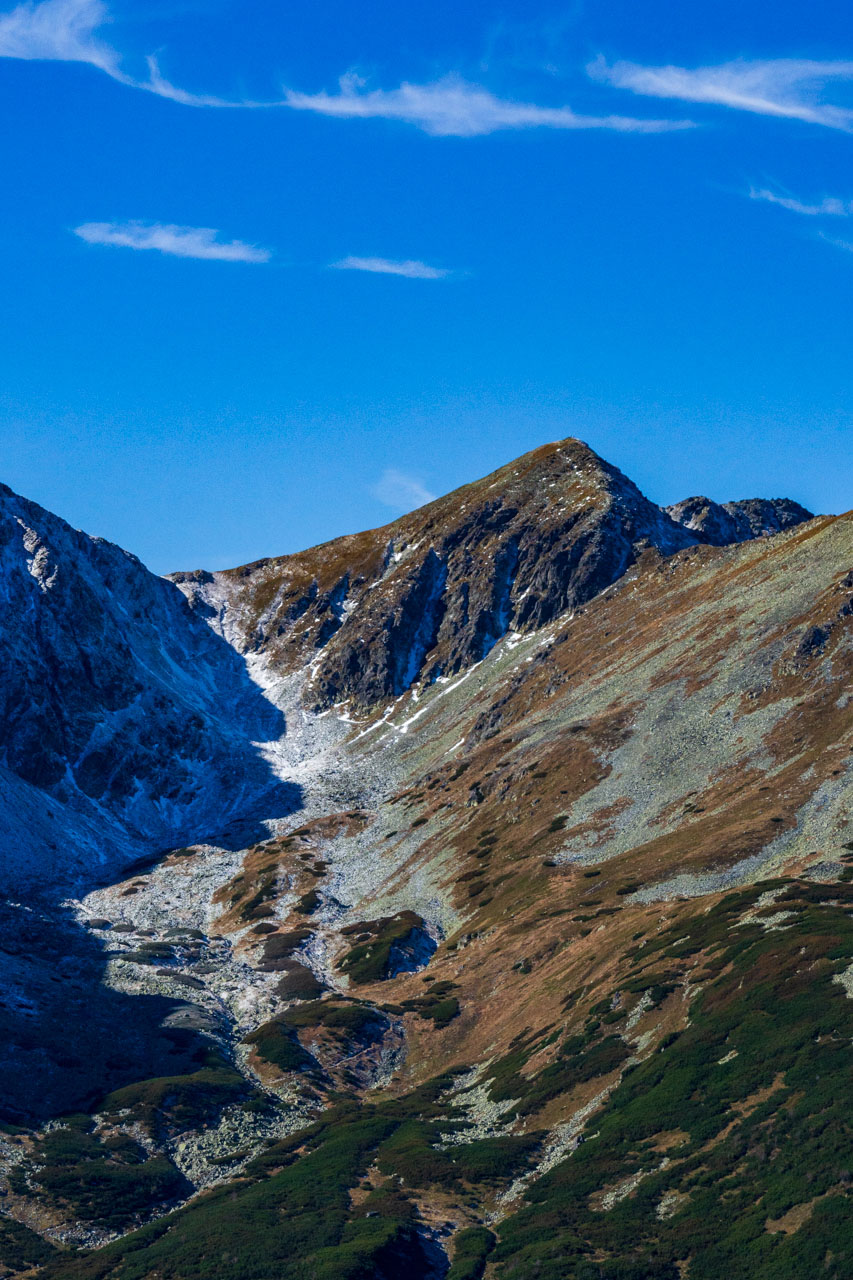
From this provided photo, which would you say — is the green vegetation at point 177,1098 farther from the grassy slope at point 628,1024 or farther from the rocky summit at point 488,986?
the grassy slope at point 628,1024

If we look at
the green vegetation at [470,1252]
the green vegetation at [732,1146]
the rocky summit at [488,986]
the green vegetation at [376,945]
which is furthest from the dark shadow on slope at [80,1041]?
the green vegetation at [732,1146]

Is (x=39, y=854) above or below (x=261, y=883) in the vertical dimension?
above

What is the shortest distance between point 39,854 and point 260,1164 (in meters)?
101

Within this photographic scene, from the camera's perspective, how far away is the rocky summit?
4600 cm

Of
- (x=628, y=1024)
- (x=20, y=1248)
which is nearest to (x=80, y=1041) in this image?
(x=20, y=1248)

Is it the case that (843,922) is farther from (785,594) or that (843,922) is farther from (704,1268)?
(785,594)

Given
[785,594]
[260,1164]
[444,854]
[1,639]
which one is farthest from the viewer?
[1,639]

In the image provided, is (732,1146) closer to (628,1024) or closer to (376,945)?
(628,1024)

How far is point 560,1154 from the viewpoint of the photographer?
5331cm

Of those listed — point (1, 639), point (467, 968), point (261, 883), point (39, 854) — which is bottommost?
point (467, 968)

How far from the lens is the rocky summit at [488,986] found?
151 ft

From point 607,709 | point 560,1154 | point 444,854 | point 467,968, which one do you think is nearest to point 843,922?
point 560,1154

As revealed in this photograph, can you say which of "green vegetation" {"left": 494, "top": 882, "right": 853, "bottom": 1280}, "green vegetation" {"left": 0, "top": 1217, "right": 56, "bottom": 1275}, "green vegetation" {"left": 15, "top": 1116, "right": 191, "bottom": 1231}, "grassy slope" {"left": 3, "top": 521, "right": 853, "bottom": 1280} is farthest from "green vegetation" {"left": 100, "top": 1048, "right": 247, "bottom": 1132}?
"green vegetation" {"left": 494, "top": 882, "right": 853, "bottom": 1280}

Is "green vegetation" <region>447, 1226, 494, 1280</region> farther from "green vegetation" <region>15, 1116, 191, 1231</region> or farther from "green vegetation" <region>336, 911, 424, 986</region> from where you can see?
"green vegetation" <region>336, 911, 424, 986</region>
